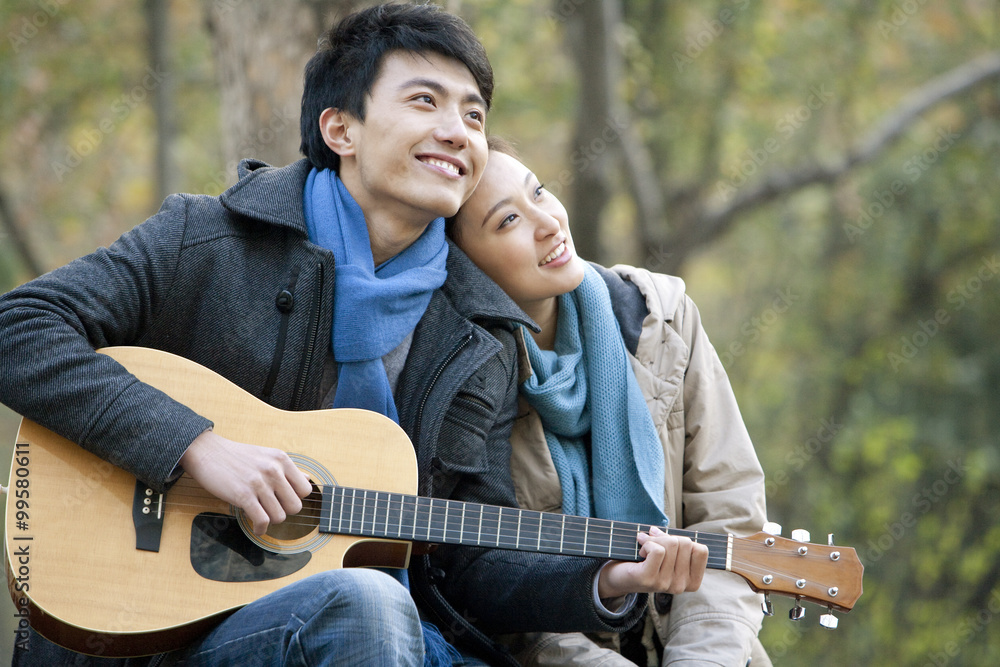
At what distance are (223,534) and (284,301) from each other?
0.60m

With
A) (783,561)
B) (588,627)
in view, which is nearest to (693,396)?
(783,561)

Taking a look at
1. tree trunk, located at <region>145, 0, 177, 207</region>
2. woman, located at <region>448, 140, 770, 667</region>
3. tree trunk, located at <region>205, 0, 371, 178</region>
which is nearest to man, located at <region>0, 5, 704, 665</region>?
woman, located at <region>448, 140, 770, 667</region>

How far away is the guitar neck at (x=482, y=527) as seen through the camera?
7.89ft

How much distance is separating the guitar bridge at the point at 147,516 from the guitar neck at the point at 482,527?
1.18ft

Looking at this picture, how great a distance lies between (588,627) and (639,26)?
7360mm

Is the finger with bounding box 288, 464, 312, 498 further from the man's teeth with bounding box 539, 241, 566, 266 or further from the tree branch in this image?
the tree branch

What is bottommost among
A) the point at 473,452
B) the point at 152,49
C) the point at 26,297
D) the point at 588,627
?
the point at 588,627

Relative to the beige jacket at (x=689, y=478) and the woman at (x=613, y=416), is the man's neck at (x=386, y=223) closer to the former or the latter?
the woman at (x=613, y=416)

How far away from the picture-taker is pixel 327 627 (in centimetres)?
205

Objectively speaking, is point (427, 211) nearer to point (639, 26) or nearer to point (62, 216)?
point (639, 26)

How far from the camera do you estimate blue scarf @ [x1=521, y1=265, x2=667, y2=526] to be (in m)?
2.78

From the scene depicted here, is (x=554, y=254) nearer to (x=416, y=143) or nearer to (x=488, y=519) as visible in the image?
(x=416, y=143)

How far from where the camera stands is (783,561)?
256cm

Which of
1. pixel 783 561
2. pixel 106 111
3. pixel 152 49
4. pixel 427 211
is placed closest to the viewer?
pixel 783 561
